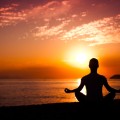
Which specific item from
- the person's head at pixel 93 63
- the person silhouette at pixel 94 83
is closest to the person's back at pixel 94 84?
the person silhouette at pixel 94 83

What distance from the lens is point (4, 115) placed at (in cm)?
1118

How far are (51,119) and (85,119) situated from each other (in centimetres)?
184

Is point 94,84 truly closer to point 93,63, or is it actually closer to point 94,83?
point 94,83

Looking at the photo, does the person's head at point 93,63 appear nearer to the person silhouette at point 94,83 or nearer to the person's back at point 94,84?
the person silhouette at point 94,83

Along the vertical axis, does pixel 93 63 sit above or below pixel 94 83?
above

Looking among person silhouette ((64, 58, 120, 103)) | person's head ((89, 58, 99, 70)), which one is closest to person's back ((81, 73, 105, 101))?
person silhouette ((64, 58, 120, 103))

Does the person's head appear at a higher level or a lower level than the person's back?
higher

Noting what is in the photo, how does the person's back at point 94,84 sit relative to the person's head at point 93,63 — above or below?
below

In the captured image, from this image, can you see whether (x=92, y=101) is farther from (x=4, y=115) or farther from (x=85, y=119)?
(x=4, y=115)

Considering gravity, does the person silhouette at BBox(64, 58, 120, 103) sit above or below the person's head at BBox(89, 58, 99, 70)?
below

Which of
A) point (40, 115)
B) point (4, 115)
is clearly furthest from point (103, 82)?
point (4, 115)

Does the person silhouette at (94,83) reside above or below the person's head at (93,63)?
below

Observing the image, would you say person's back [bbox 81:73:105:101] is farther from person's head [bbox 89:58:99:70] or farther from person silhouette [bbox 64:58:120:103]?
person's head [bbox 89:58:99:70]

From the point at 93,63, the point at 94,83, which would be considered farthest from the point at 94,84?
the point at 93,63
